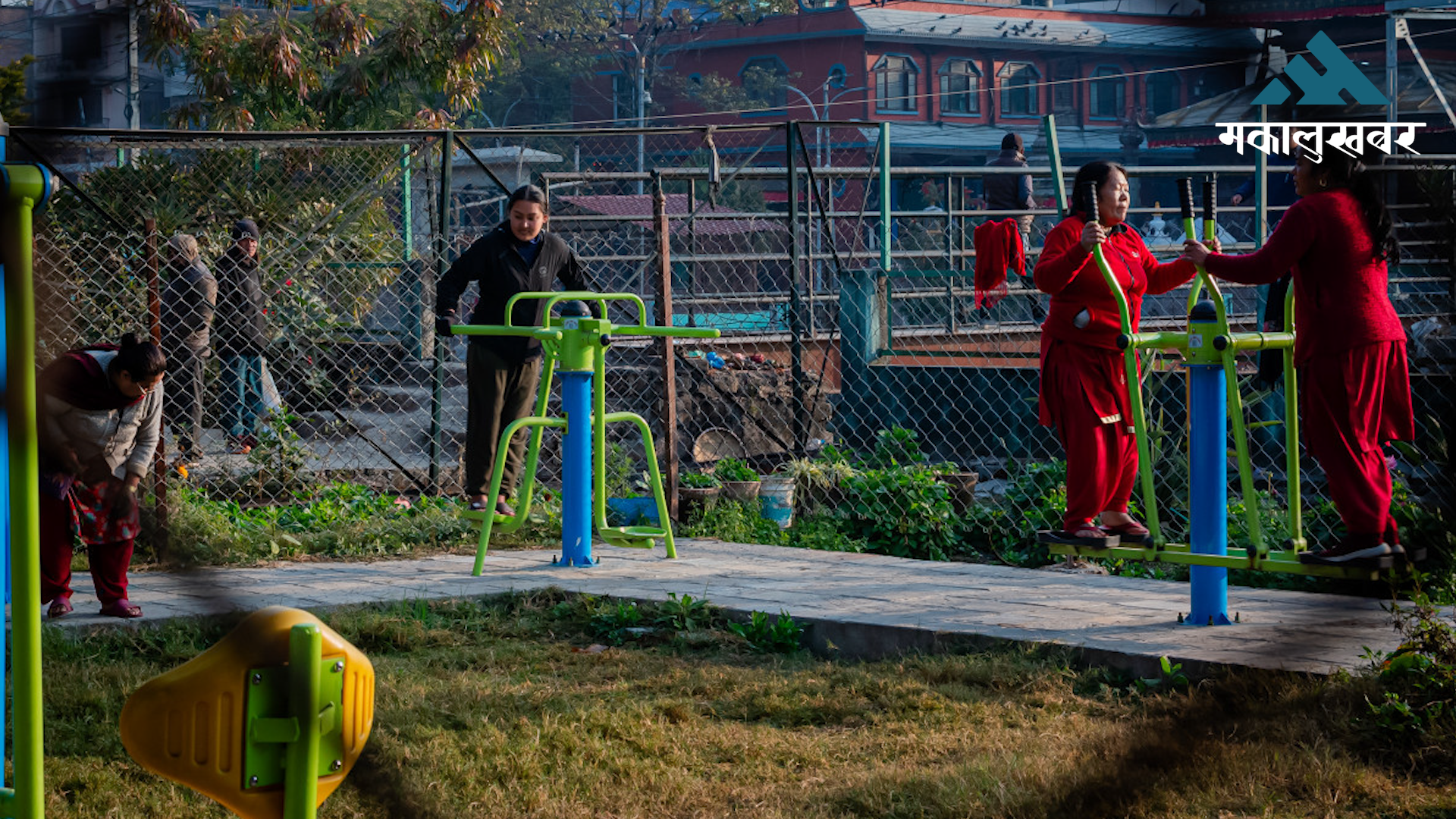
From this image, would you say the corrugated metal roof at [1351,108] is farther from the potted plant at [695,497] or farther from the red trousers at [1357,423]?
the potted plant at [695,497]

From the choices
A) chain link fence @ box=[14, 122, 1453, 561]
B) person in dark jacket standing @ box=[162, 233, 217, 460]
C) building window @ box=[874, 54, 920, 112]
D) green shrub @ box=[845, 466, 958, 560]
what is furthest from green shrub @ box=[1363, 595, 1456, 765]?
person in dark jacket standing @ box=[162, 233, 217, 460]

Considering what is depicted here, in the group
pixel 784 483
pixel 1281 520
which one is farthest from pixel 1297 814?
pixel 784 483

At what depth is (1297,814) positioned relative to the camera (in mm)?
2676

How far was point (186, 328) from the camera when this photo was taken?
7.28 meters

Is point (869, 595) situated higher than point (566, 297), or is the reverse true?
point (566, 297)

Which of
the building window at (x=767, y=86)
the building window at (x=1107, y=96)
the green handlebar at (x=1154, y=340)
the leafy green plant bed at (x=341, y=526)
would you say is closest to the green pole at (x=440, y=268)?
the leafy green plant bed at (x=341, y=526)

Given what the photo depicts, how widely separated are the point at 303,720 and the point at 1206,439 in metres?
3.31

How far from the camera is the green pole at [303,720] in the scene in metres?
1.18

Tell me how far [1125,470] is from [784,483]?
2431mm

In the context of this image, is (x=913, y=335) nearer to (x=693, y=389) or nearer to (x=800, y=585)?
(x=693, y=389)

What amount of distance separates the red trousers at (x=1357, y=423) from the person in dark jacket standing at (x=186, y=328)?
5066mm

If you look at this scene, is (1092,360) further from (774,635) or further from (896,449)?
(896,449)

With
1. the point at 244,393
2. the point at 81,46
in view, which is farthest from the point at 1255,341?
the point at 244,393

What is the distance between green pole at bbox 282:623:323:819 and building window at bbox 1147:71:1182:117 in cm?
78
